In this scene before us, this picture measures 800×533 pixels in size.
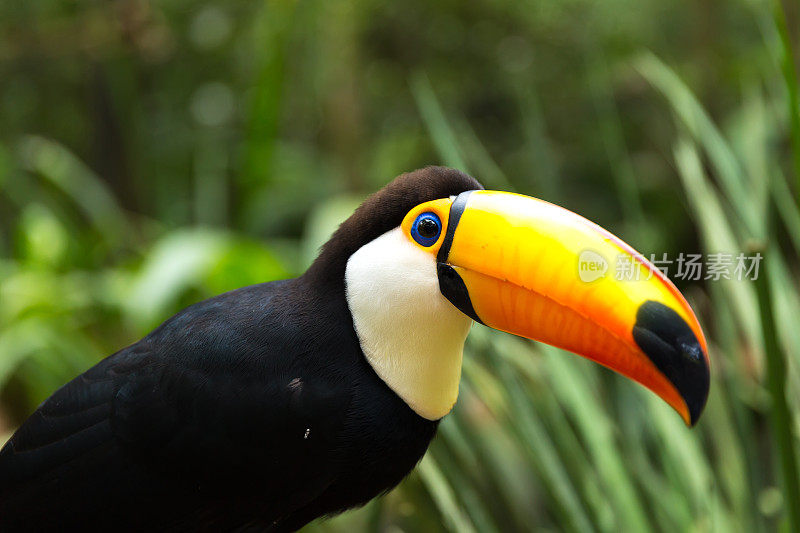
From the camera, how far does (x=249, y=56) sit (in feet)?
13.7

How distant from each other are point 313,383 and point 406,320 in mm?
135

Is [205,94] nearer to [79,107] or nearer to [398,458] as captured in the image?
[79,107]

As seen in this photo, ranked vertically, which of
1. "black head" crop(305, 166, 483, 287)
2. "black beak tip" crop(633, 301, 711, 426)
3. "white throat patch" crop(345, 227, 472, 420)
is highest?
"black head" crop(305, 166, 483, 287)

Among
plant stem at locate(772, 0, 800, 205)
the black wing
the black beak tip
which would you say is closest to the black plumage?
the black wing

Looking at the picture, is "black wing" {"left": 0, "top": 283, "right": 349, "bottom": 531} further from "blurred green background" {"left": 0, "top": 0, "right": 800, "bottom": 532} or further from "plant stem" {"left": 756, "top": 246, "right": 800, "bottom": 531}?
"plant stem" {"left": 756, "top": 246, "right": 800, "bottom": 531}

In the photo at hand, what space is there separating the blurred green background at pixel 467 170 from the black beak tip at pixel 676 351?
14 centimetres

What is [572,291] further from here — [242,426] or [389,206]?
[242,426]

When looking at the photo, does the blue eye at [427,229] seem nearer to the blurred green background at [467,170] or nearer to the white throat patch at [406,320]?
the white throat patch at [406,320]

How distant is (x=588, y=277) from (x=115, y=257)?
2.32 metres

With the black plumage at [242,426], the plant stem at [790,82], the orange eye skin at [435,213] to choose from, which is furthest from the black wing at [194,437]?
the plant stem at [790,82]

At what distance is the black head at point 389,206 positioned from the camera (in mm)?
991

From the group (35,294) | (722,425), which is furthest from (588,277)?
(35,294)

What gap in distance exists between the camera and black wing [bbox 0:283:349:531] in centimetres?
99

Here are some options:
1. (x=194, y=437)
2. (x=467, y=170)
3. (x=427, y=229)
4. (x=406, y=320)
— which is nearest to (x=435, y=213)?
(x=427, y=229)
